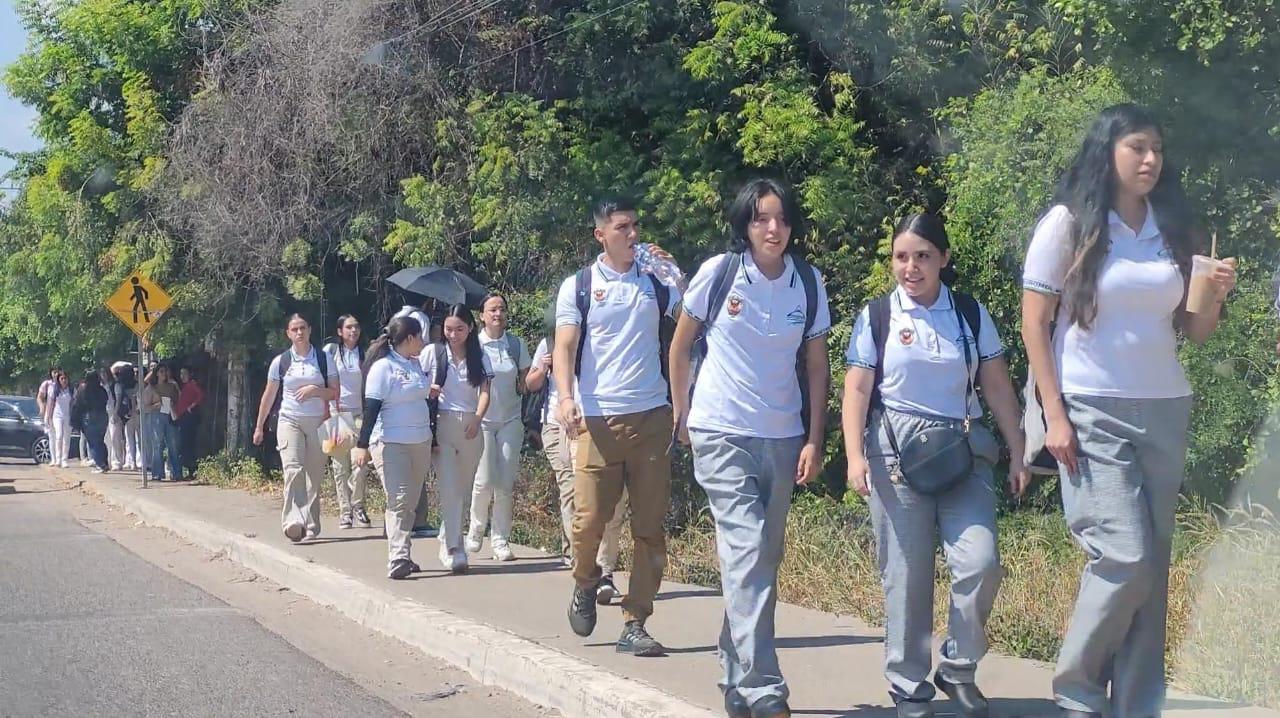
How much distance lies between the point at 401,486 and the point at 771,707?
5173mm

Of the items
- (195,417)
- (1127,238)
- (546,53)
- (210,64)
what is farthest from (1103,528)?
(195,417)

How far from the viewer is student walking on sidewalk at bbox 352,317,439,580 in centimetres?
987

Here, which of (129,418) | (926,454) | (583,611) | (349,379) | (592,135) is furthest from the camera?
(129,418)

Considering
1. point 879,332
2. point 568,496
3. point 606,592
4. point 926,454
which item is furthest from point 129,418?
point 926,454

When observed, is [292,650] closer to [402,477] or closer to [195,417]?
[402,477]

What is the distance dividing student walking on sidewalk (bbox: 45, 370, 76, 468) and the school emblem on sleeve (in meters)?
25.2

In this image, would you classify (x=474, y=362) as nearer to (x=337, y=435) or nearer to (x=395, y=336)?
(x=395, y=336)

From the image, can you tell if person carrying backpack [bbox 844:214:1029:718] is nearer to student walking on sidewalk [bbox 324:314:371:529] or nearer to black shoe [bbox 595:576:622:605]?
black shoe [bbox 595:576:622:605]

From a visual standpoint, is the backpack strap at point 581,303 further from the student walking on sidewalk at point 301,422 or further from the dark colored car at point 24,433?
the dark colored car at point 24,433

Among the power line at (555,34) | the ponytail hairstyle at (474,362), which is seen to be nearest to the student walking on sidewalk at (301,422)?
the ponytail hairstyle at (474,362)

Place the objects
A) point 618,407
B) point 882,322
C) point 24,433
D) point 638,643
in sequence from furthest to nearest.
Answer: point 24,433, point 638,643, point 618,407, point 882,322

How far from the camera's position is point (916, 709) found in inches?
203

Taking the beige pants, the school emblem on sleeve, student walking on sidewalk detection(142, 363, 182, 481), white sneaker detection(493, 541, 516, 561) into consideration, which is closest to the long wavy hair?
the school emblem on sleeve

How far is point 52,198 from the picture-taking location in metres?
22.5
